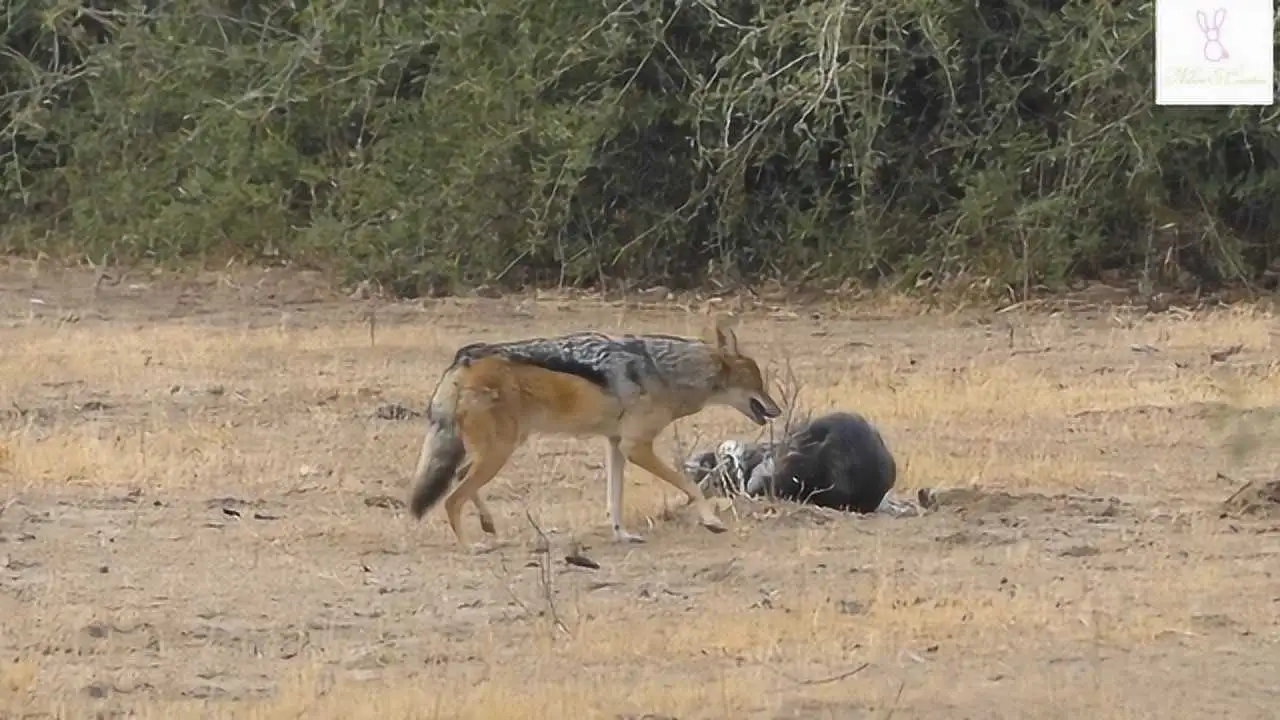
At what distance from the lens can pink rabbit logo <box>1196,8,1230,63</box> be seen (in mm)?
15688

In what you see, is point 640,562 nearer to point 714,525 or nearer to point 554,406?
point 714,525

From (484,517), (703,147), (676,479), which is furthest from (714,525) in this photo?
(703,147)

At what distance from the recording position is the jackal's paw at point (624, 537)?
8.69 metres

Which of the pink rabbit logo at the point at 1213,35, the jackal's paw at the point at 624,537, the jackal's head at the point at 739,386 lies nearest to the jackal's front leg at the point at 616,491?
the jackal's paw at the point at 624,537

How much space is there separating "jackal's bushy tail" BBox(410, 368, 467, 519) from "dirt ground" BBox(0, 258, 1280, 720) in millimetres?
175

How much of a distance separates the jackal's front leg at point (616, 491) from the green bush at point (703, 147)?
25.1ft

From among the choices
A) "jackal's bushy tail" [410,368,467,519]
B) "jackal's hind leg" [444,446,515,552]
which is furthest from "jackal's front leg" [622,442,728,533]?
"jackal's bushy tail" [410,368,467,519]

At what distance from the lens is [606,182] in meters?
18.1

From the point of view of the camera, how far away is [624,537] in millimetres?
8711

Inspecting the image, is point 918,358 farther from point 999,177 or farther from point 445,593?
point 445,593

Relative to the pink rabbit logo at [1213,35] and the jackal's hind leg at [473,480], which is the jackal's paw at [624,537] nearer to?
the jackal's hind leg at [473,480]

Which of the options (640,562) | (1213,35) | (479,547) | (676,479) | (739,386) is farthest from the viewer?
(1213,35)

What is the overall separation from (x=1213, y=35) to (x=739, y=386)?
7691 millimetres

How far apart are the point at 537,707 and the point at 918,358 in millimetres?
8481
